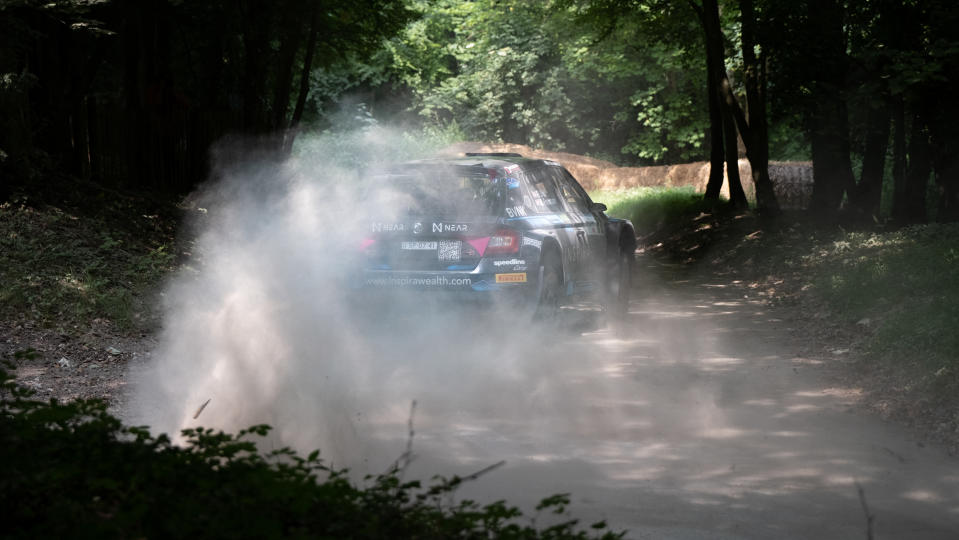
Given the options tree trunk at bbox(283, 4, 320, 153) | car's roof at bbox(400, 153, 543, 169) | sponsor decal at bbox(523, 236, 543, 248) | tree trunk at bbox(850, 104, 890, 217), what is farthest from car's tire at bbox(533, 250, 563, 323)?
tree trunk at bbox(283, 4, 320, 153)

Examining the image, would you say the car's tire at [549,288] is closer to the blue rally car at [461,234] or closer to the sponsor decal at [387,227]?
the blue rally car at [461,234]

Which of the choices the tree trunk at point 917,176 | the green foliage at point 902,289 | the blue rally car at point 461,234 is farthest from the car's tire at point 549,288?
the tree trunk at point 917,176

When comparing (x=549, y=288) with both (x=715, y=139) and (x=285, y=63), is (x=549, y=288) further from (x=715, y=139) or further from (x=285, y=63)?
(x=715, y=139)

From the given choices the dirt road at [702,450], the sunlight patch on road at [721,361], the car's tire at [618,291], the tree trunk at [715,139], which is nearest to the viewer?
the dirt road at [702,450]

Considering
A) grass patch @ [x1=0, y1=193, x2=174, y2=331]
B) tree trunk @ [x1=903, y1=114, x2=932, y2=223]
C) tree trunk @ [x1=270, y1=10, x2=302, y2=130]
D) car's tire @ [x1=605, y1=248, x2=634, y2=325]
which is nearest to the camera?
grass patch @ [x1=0, y1=193, x2=174, y2=331]

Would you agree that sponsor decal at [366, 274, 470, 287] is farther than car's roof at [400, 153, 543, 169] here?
No

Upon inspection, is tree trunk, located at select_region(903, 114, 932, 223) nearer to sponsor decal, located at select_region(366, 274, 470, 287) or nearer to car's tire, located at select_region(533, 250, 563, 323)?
car's tire, located at select_region(533, 250, 563, 323)

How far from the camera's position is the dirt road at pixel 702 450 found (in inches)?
213

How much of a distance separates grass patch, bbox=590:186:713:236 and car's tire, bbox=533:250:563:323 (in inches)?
644

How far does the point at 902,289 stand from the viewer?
1194cm

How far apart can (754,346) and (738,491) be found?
16.5 ft

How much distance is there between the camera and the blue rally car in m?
9.88

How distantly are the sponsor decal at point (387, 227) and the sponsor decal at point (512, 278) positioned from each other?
1.01m

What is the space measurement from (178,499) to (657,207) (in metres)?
27.3
